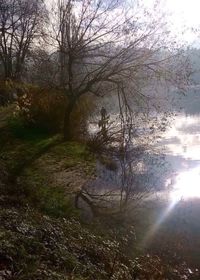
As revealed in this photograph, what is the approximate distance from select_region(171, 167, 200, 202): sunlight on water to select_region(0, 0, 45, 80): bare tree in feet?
57.3

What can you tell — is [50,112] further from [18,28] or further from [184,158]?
[18,28]

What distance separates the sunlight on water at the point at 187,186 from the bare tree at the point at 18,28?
17457 mm

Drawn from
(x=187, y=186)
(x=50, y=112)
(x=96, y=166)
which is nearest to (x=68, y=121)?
(x=50, y=112)

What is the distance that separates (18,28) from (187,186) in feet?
78.3

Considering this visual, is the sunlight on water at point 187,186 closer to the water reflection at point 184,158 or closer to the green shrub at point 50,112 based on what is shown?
the water reflection at point 184,158

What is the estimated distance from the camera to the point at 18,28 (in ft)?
114

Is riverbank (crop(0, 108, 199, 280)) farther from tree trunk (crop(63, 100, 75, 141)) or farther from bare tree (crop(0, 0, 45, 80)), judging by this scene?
bare tree (crop(0, 0, 45, 80))

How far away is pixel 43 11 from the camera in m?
29.5

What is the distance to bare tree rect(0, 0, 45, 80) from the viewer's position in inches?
1250

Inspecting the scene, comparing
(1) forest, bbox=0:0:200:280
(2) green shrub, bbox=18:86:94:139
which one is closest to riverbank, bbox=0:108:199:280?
(1) forest, bbox=0:0:200:280

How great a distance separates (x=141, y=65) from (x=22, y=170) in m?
7.08

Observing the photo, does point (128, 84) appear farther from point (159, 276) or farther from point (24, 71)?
point (24, 71)

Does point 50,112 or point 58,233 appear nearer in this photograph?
point 58,233

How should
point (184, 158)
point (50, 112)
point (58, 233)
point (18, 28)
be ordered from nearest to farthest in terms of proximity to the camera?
1. point (58, 233)
2. point (184, 158)
3. point (50, 112)
4. point (18, 28)
